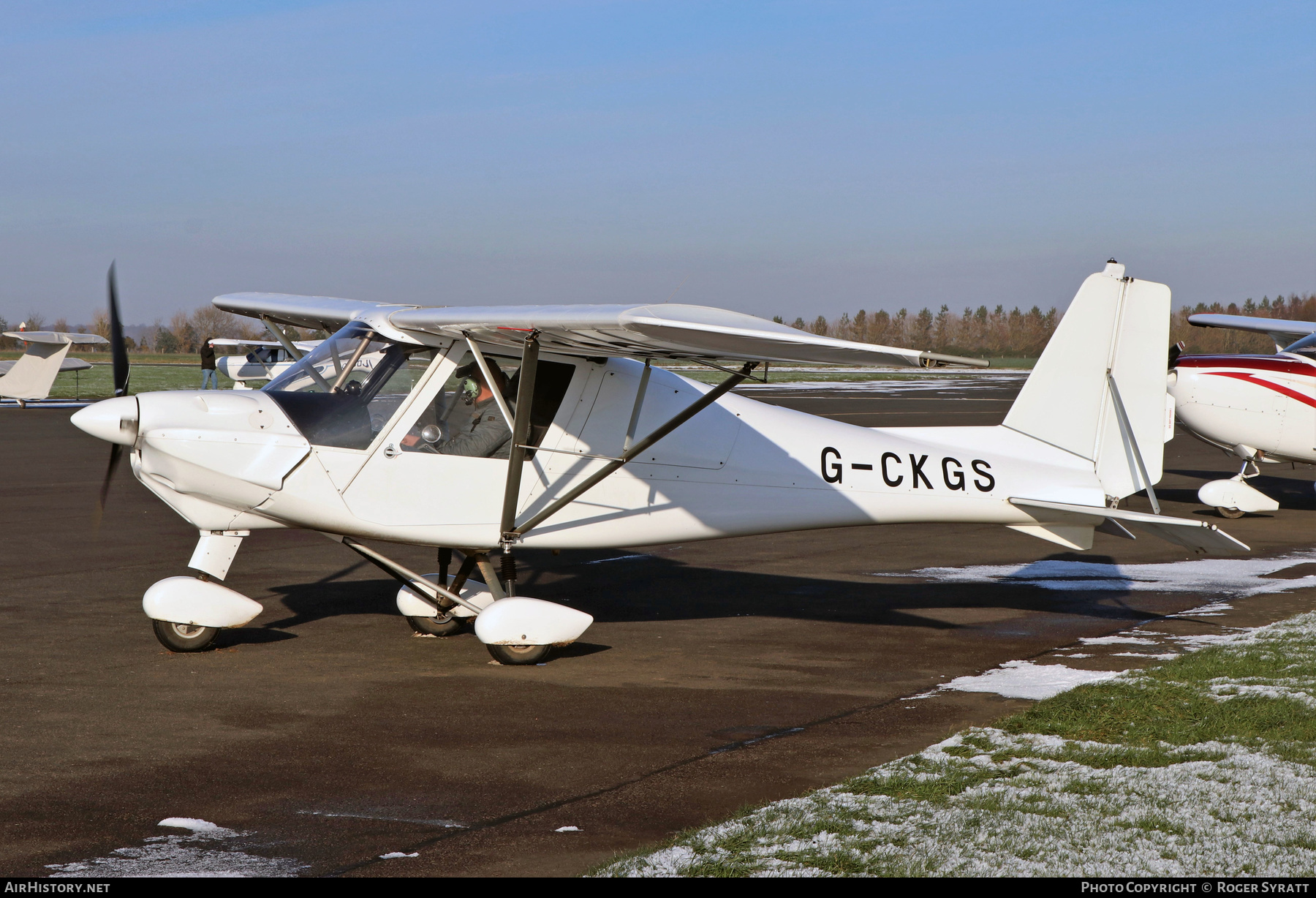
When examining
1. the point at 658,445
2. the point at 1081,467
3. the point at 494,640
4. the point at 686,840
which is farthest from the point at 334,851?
the point at 1081,467

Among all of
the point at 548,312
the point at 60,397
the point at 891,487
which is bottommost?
the point at 60,397

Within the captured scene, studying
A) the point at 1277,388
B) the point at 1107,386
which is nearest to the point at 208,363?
the point at 1277,388

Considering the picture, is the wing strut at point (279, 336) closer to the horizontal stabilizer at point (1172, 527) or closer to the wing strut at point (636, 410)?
the wing strut at point (636, 410)

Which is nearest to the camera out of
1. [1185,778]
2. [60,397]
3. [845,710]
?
[1185,778]

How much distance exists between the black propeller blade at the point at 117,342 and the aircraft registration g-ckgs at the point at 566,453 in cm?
129

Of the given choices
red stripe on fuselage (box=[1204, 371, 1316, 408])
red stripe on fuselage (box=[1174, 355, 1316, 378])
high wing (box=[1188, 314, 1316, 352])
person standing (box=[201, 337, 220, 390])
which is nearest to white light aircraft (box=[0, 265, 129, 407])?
person standing (box=[201, 337, 220, 390])

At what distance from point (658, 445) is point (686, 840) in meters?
4.09

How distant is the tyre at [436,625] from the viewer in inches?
333

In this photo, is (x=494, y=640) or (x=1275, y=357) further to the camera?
(x=1275, y=357)

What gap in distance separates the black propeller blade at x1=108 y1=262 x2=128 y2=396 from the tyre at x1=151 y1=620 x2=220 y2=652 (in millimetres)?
1698

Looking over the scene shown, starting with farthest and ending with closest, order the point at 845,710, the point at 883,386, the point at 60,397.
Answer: the point at 883,386, the point at 60,397, the point at 845,710

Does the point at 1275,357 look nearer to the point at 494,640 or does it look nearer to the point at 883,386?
the point at 494,640

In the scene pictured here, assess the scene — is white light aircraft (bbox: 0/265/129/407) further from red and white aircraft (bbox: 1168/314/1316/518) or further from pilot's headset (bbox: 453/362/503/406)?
pilot's headset (bbox: 453/362/503/406)

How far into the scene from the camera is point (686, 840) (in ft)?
14.5
